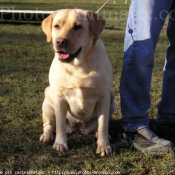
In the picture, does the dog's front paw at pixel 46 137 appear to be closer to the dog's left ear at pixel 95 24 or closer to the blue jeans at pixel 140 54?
the blue jeans at pixel 140 54

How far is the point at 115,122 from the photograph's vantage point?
117 inches

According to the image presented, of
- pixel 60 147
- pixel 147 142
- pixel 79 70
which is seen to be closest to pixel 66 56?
pixel 79 70

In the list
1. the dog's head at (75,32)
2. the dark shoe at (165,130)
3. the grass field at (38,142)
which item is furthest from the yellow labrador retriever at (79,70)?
the dark shoe at (165,130)

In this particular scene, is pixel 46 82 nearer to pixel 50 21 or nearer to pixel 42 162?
pixel 50 21

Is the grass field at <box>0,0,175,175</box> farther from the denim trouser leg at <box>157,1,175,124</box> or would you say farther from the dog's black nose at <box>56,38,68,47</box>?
the dog's black nose at <box>56,38,68,47</box>

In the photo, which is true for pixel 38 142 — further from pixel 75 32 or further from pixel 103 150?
pixel 75 32

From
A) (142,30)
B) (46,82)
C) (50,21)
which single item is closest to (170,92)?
(142,30)

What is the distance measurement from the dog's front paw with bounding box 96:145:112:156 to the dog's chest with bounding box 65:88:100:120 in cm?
30

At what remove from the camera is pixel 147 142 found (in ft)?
7.95

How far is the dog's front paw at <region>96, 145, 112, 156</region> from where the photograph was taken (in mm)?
2348

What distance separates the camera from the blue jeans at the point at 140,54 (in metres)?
2.25

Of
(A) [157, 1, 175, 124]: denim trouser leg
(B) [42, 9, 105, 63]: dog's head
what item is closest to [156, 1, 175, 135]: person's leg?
(A) [157, 1, 175, 124]: denim trouser leg

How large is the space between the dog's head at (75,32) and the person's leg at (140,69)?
0.27 metres

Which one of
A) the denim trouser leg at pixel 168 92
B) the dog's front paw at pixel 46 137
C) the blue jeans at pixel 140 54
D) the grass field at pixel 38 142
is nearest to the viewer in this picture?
the grass field at pixel 38 142
